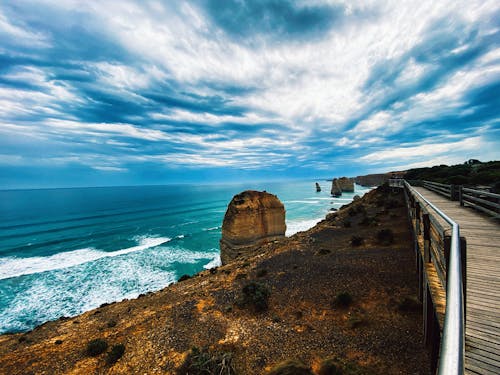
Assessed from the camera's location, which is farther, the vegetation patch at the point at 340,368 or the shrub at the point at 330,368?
the shrub at the point at 330,368

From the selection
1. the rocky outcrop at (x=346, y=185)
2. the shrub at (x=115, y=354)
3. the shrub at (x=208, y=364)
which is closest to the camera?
the shrub at (x=208, y=364)

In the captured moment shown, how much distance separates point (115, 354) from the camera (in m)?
9.69

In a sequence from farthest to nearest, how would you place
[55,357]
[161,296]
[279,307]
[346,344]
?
1. [161,296]
2. [279,307]
3. [55,357]
4. [346,344]

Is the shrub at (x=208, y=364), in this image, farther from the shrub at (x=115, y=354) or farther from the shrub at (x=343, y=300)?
the shrub at (x=343, y=300)

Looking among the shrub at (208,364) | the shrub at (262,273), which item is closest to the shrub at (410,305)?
the shrub at (208,364)

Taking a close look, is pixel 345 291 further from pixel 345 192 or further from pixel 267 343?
pixel 345 192

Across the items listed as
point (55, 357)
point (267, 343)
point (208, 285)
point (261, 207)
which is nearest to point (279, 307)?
point (267, 343)

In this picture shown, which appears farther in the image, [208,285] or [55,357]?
[208,285]

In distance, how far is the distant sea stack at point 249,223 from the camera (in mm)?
31859

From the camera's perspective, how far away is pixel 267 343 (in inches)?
358

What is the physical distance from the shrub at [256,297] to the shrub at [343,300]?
12.1 ft

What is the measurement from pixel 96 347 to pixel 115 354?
147 cm

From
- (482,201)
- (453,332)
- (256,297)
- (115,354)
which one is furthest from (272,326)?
(482,201)

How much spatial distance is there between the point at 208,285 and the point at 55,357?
902 centimetres
